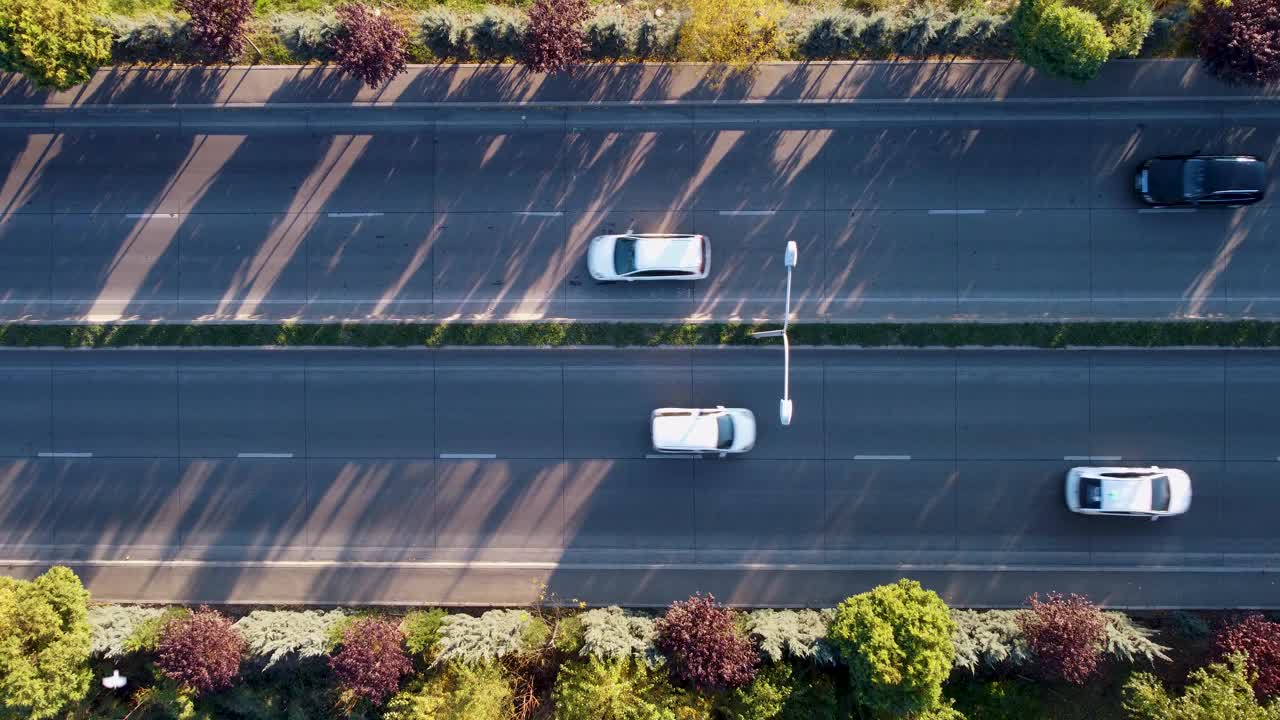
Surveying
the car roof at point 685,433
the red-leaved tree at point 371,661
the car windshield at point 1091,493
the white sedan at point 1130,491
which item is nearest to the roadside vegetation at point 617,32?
the car roof at point 685,433

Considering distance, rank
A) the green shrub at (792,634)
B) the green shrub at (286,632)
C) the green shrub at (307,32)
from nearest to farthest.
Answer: the green shrub at (792,634) → the green shrub at (286,632) → the green shrub at (307,32)

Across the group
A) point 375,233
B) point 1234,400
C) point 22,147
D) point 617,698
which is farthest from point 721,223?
point 22,147

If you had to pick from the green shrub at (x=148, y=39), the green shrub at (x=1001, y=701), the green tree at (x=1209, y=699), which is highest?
the green shrub at (x=148, y=39)

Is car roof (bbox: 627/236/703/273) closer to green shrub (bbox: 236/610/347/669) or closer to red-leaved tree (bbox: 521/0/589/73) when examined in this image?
red-leaved tree (bbox: 521/0/589/73)

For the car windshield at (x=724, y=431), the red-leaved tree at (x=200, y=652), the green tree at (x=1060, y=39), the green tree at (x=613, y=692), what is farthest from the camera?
the car windshield at (x=724, y=431)

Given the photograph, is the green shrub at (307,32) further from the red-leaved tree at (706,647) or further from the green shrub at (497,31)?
the red-leaved tree at (706,647)

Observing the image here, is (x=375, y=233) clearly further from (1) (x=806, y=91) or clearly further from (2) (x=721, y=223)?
(1) (x=806, y=91)
